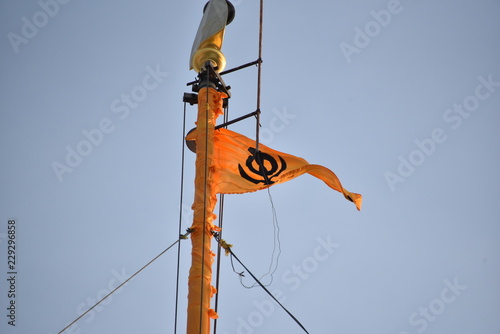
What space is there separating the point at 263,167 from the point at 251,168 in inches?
12.7

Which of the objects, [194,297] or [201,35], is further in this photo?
[201,35]

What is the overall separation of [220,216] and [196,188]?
1.13 meters

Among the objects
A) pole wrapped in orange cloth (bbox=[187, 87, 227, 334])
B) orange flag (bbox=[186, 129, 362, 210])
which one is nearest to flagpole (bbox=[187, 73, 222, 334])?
pole wrapped in orange cloth (bbox=[187, 87, 227, 334])

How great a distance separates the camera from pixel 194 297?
939cm

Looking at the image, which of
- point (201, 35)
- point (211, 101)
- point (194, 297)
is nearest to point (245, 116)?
point (211, 101)

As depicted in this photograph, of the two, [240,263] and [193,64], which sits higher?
[193,64]

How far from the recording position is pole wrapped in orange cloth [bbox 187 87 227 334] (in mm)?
9258

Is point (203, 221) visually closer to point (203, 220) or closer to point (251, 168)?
point (203, 220)

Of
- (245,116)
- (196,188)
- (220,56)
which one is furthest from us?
(220,56)

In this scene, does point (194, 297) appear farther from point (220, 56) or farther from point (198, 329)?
point (220, 56)

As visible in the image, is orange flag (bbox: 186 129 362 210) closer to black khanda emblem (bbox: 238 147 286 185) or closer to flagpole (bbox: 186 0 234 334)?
black khanda emblem (bbox: 238 147 286 185)

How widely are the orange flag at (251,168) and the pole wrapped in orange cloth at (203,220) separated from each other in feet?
1.99

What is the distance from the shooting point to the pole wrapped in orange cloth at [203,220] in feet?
30.4

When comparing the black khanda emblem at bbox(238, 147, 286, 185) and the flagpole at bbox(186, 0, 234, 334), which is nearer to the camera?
the flagpole at bbox(186, 0, 234, 334)
